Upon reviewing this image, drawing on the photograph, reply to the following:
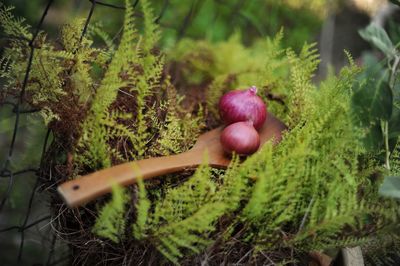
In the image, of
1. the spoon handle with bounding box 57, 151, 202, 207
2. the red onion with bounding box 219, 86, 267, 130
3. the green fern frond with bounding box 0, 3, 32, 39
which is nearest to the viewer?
the spoon handle with bounding box 57, 151, 202, 207

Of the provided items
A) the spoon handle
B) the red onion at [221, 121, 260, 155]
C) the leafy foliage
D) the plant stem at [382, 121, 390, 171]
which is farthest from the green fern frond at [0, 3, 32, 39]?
the plant stem at [382, 121, 390, 171]

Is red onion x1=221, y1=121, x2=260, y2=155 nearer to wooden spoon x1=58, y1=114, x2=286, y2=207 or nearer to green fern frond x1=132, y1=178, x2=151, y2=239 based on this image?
wooden spoon x1=58, y1=114, x2=286, y2=207

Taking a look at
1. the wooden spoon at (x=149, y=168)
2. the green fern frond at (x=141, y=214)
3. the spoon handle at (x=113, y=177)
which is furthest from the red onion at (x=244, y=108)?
the green fern frond at (x=141, y=214)

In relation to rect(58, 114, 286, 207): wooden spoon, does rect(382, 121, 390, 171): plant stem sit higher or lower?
lower

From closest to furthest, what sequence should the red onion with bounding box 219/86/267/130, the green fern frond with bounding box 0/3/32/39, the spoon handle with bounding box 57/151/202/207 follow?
the spoon handle with bounding box 57/151/202/207, the green fern frond with bounding box 0/3/32/39, the red onion with bounding box 219/86/267/130

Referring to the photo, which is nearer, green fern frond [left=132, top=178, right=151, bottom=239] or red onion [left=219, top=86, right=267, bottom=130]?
green fern frond [left=132, top=178, right=151, bottom=239]

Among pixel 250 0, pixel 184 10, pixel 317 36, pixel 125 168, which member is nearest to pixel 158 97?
pixel 125 168

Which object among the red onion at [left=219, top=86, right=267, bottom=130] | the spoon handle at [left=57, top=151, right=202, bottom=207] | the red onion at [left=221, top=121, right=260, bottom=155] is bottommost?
the spoon handle at [left=57, top=151, right=202, bottom=207]
